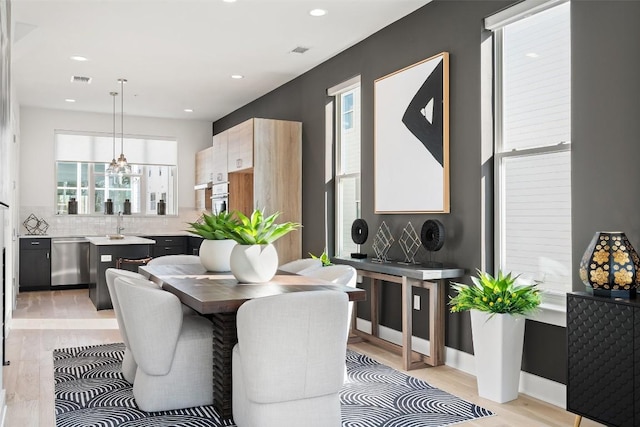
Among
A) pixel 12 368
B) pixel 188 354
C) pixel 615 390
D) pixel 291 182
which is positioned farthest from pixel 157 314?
pixel 291 182

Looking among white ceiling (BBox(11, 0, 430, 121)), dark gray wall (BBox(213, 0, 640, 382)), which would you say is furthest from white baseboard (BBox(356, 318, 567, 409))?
white ceiling (BBox(11, 0, 430, 121))

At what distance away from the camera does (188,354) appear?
10.4 ft

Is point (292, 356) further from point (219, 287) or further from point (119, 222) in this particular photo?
point (119, 222)

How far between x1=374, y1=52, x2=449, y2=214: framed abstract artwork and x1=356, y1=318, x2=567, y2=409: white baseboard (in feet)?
3.49

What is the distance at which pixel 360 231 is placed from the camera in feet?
16.4

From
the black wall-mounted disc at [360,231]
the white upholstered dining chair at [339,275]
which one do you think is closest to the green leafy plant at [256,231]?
the white upholstered dining chair at [339,275]

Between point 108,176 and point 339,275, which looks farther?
point 108,176

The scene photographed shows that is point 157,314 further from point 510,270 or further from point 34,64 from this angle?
point 34,64

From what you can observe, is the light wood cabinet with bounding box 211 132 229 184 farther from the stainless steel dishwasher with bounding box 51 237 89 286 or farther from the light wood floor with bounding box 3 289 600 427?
the stainless steel dishwasher with bounding box 51 237 89 286

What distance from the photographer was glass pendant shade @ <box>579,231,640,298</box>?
2.62 metres

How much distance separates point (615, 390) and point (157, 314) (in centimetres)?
232

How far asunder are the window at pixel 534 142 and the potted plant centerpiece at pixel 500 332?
0.30 m

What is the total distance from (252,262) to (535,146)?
1.97 meters

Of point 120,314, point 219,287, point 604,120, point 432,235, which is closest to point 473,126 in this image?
point 432,235
